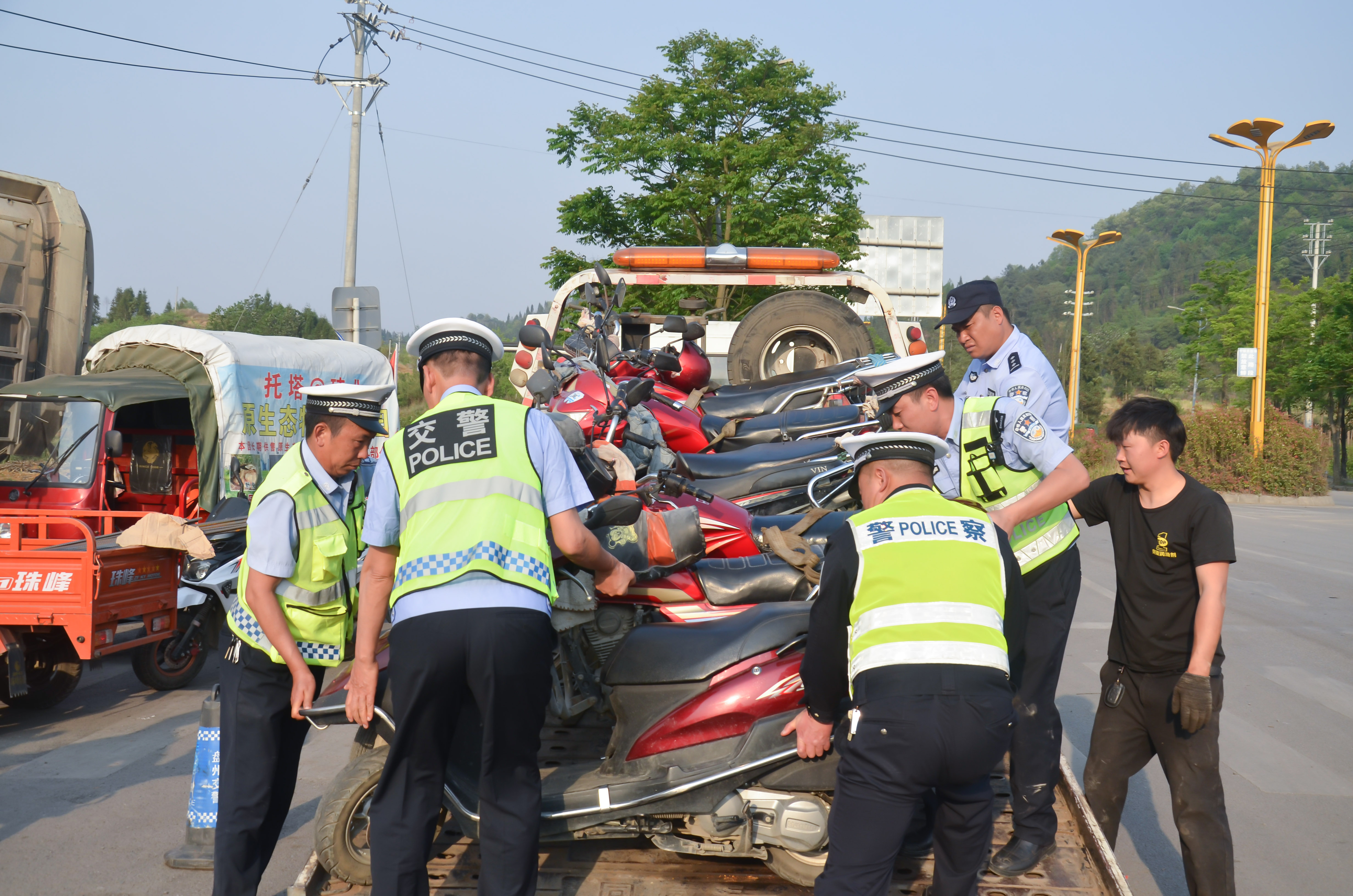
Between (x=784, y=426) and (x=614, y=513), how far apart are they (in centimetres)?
392

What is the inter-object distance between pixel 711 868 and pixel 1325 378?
1350 inches

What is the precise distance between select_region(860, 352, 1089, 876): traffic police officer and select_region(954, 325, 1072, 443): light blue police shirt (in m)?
0.06

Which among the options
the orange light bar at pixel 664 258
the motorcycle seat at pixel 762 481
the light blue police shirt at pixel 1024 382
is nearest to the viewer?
the light blue police shirt at pixel 1024 382

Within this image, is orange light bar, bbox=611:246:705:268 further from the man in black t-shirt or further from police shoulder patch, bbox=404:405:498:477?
police shoulder patch, bbox=404:405:498:477

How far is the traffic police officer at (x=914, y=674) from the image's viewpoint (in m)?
2.47

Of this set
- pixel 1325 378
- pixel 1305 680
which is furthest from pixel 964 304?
pixel 1325 378

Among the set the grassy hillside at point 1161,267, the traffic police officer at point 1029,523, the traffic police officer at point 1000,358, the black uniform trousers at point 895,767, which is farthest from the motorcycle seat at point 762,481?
the grassy hillside at point 1161,267

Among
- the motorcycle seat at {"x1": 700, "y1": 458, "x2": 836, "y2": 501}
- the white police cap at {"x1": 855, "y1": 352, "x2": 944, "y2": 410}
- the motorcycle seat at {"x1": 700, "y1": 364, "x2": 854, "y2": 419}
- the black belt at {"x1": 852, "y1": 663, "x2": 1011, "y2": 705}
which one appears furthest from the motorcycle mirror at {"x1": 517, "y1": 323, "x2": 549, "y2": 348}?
the black belt at {"x1": 852, "y1": 663, "x2": 1011, "y2": 705}

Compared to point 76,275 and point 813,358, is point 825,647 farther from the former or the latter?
point 76,275

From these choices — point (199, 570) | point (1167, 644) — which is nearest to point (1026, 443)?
point (1167, 644)

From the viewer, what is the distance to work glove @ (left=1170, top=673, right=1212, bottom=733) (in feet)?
10.4

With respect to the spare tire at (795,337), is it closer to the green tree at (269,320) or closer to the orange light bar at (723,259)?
the orange light bar at (723,259)

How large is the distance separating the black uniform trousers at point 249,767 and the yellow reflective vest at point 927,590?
1.86 meters

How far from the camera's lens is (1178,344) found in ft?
313
